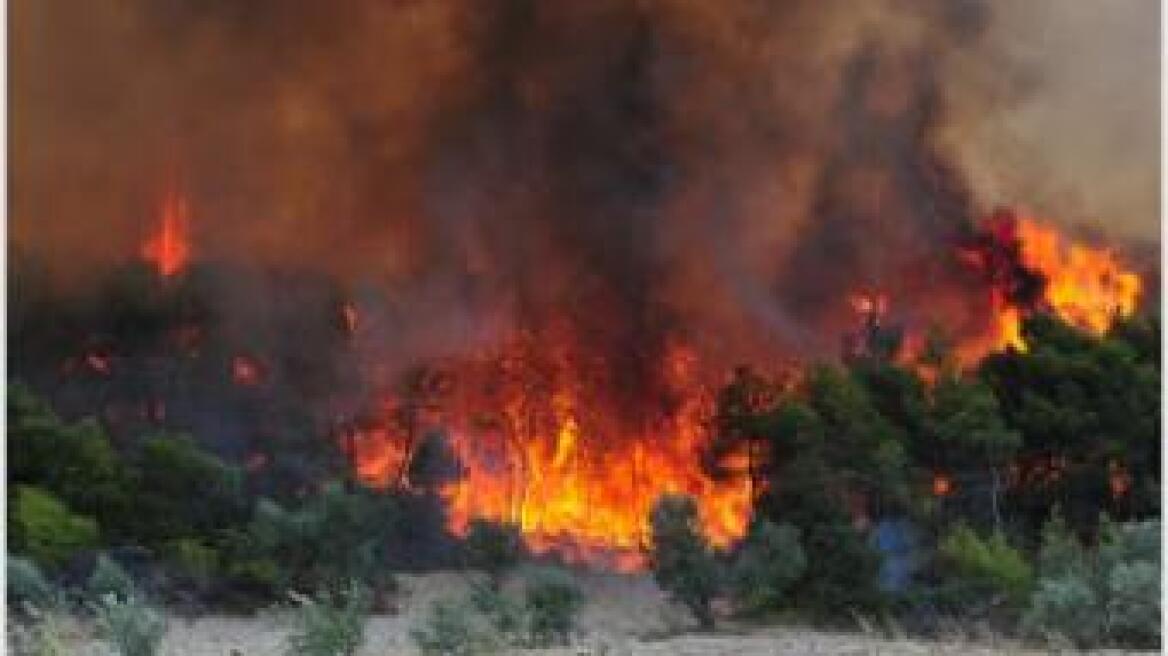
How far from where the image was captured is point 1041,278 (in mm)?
11734

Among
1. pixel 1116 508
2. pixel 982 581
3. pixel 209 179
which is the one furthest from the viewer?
pixel 209 179

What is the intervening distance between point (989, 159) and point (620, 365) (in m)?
2.48

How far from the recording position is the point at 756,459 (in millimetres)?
10953

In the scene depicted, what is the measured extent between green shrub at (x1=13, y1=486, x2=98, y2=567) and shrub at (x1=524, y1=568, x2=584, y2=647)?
2.19 metres

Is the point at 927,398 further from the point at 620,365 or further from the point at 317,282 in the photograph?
the point at 317,282

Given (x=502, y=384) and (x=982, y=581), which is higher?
(x=502, y=384)

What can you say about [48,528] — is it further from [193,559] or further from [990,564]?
[990,564]

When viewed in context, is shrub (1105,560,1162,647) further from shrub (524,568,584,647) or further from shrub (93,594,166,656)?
shrub (93,594,166,656)

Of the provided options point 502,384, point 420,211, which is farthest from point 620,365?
point 420,211

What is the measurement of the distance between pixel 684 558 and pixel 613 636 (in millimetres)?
744

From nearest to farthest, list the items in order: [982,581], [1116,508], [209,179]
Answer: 1. [982,581]
2. [1116,508]
3. [209,179]

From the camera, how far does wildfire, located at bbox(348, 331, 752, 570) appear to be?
11.6m

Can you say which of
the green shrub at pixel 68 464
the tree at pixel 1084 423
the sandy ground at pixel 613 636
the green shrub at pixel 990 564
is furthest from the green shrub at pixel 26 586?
the tree at pixel 1084 423

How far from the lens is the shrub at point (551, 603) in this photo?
857 cm
